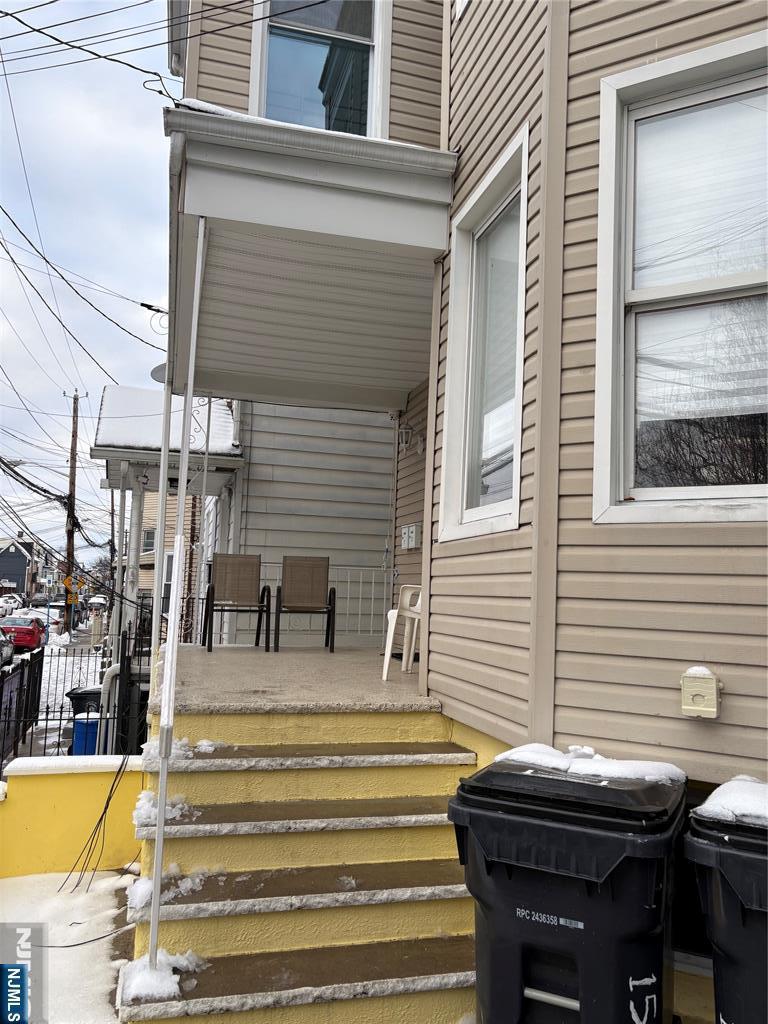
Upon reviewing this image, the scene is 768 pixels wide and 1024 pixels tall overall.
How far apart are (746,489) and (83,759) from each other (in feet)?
12.6

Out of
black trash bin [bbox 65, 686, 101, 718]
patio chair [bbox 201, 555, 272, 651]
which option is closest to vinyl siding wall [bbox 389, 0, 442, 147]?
patio chair [bbox 201, 555, 272, 651]

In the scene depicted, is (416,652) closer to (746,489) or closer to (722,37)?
(746,489)

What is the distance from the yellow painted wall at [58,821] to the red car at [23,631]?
20099mm

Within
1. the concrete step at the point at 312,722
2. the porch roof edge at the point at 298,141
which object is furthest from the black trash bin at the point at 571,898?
the porch roof edge at the point at 298,141

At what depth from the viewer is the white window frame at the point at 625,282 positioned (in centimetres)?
240

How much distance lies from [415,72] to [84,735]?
612cm

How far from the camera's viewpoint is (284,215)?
3.69 m

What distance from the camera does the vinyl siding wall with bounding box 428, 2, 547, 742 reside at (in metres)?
2.80

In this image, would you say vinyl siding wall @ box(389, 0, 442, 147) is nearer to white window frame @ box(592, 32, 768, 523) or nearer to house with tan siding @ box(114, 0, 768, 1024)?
house with tan siding @ box(114, 0, 768, 1024)

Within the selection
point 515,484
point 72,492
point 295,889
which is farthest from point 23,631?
point 515,484

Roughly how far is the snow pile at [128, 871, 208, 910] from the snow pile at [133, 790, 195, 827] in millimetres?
197

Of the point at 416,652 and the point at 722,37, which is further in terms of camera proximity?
the point at 416,652

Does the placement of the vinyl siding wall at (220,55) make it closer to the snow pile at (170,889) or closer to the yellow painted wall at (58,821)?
the yellow painted wall at (58,821)

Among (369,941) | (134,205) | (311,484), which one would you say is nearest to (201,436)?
(311,484)
